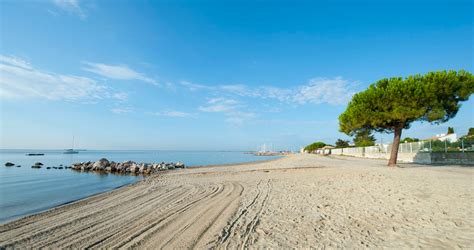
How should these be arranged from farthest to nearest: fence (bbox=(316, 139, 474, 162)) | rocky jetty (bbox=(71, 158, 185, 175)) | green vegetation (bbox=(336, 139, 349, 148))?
1. green vegetation (bbox=(336, 139, 349, 148))
2. rocky jetty (bbox=(71, 158, 185, 175))
3. fence (bbox=(316, 139, 474, 162))

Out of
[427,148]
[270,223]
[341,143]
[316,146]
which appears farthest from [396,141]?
[316,146]

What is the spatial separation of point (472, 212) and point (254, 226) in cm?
613

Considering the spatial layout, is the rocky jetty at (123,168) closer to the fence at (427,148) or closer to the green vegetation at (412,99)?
the green vegetation at (412,99)

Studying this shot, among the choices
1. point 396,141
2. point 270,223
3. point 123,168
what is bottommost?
point 123,168

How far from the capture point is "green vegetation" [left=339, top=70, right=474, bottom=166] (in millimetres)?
16484

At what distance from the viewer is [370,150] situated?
4078 cm

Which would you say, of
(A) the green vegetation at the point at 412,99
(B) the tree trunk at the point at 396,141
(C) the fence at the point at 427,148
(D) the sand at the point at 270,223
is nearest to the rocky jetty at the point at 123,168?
(D) the sand at the point at 270,223

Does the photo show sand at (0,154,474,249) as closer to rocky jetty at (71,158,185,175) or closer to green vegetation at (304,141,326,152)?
rocky jetty at (71,158,185,175)

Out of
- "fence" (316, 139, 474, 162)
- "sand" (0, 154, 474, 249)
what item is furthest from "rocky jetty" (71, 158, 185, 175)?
"fence" (316, 139, 474, 162)

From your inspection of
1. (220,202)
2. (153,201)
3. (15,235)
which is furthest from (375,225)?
(15,235)

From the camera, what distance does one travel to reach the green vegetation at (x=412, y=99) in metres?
16.5

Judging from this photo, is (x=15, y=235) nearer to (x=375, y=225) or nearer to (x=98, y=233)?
(x=98, y=233)

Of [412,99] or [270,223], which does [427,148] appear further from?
[270,223]

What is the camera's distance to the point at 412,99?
16.8m
